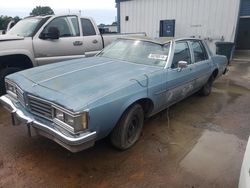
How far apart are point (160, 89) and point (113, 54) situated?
133 centimetres

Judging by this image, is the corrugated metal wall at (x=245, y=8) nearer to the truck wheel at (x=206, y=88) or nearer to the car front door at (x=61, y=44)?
the truck wheel at (x=206, y=88)

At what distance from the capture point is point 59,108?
2.61 meters

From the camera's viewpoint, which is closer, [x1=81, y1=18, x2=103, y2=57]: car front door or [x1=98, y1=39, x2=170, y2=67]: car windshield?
[x1=98, y1=39, x2=170, y2=67]: car windshield

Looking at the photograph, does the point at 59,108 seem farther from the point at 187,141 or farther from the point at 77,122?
the point at 187,141

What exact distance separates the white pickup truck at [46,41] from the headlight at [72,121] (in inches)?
117

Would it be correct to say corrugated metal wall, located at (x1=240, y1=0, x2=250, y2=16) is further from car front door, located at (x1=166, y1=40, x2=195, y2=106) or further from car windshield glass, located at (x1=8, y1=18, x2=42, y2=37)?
car windshield glass, located at (x1=8, y1=18, x2=42, y2=37)

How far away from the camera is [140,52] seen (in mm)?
4230

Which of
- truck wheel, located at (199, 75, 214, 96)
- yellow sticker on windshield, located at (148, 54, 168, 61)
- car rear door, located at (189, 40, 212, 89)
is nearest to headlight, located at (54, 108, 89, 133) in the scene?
yellow sticker on windshield, located at (148, 54, 168, 61)

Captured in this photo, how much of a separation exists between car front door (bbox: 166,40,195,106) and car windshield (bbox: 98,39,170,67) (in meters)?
0.22

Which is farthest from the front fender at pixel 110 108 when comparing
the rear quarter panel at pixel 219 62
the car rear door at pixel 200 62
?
the rear quarter panel at pixel 219 62

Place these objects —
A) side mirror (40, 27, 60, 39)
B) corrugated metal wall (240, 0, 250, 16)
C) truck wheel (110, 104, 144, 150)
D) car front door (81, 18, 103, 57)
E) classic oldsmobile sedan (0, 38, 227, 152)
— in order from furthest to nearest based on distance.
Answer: corrugated metal wall (240, 0, 250, 16) → car front door (81, 18, 103, 57) → side mirror (40, 27, 60, 39) → truck wheel (110, 104, 144, 150) → classic oldsmobile sedan (0, 38, 227, 152)

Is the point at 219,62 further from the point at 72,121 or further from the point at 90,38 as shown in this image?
the point at 72,121

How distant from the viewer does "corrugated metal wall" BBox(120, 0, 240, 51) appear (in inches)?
422

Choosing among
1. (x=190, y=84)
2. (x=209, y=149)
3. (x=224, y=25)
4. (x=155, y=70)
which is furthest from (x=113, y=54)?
(x=224, y=25)
